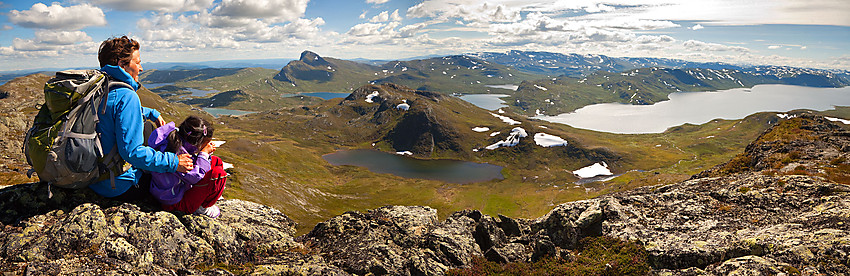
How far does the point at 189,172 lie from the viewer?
9.94 meters

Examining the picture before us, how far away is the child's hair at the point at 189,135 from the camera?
31.8ft

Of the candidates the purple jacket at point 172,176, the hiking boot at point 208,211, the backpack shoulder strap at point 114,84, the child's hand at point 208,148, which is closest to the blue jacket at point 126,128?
the backpack shoulder strap at point 114,84

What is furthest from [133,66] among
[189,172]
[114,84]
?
[189,172]

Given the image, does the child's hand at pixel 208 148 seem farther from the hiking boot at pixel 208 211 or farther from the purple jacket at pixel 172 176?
the hiking boot at pixel 208 211

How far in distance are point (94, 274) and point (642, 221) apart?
29.7 metres

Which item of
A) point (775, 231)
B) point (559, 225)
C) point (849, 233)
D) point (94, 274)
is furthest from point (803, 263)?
point (94, 274)

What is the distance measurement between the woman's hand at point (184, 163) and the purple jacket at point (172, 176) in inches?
17.1

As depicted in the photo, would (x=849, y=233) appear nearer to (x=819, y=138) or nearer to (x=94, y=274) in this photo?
(x=94, y=274)

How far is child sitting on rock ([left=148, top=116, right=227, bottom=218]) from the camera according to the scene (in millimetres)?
9727

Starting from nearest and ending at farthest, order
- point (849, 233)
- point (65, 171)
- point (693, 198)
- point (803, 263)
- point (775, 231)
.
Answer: point (65, 171)
point (803, 263)
point (849, 233)
point (775, 231)
point (693, 198)

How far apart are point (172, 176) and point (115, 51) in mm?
3795

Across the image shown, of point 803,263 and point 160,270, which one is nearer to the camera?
point 160,270

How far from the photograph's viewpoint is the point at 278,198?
A: 116312mm

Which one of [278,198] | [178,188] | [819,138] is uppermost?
[178,188]
